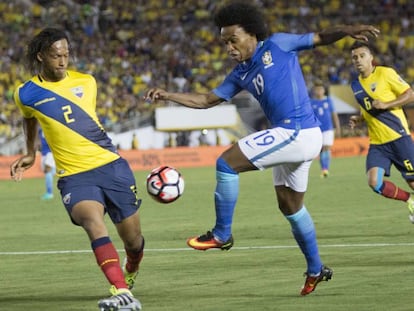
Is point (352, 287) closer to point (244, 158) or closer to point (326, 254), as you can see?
point (244, 158)

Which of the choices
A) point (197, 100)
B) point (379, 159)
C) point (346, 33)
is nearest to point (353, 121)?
point (379, 159)

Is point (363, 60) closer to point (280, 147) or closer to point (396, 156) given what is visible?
point (396, 156)

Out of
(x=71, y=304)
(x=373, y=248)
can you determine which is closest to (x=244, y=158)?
(x=71, y=304)

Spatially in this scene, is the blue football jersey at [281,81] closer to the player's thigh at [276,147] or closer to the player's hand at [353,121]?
the player's thigh at [276,147]

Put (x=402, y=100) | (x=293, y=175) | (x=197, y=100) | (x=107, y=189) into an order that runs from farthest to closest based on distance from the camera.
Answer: (x=402, y=100) < (x=197, y=100) < (x=293, y=175) < (x=107, y=189)

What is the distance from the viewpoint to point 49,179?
2467 cm

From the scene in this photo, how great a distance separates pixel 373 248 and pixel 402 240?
926mm

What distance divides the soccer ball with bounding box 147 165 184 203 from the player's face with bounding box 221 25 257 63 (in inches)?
47.8

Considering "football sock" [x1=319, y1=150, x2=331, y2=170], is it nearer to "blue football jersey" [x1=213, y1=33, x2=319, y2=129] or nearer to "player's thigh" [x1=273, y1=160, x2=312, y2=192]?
"player's thigh" [x1=273, y1=160, x2=312, y2=192]

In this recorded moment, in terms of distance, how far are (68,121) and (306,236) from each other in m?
2.42

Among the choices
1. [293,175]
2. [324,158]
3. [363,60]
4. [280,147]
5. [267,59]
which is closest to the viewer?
[280,147]

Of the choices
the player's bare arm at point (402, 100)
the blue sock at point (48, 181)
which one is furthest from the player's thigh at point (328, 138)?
the player's bare arm at point (402, 100)

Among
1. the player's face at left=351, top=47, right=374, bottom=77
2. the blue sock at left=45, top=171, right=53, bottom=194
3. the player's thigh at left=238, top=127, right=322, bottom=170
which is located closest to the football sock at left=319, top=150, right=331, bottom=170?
the blue sock at left=45, top=171, right=53, bottom=194

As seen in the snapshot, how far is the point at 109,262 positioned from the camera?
28.1 ft
